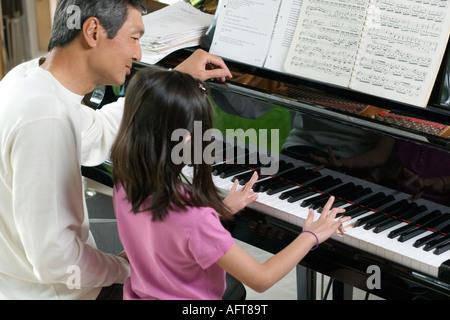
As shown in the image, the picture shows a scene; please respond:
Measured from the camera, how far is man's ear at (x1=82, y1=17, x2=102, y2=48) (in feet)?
6.51

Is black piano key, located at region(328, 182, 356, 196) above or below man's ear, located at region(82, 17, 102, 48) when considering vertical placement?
below

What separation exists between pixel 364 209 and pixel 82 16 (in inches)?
40.5

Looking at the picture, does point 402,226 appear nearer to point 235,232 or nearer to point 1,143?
point 235,232

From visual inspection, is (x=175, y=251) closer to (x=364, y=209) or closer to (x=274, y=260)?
(x=274, y=260)

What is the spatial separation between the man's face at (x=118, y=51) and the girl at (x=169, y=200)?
0.26 meters

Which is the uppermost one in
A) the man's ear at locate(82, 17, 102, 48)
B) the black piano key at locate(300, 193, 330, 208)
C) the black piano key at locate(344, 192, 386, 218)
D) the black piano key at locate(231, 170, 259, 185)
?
the man's ear at locate(82, 17, 102, 48)

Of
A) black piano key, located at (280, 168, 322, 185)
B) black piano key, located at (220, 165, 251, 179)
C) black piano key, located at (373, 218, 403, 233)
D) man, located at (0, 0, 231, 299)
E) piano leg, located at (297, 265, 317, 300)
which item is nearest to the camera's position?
man, located at (0, 0, 231, 299)

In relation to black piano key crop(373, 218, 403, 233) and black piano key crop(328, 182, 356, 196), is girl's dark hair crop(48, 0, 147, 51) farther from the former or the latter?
black piano key crop(373, 218, 403, 233)

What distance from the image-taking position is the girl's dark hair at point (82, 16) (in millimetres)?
1990

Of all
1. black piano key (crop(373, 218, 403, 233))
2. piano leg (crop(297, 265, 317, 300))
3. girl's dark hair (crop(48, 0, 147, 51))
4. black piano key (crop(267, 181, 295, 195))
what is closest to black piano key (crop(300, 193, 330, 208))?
black piano key (crop(267, 181, 295, 195))

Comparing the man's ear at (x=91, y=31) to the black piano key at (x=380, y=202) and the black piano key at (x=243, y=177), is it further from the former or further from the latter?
the black piano key at (x=380, y=202)

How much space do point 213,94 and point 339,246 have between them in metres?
0.75

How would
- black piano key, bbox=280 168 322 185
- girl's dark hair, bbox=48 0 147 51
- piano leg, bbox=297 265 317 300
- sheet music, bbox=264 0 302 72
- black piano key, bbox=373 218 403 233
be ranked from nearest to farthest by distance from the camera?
girl's dark hair, bbox=48 0 147 51 < black piano key, bbox=373 218 403 233 < black piano key, bbox=280 168 322 185 < sheet music, bbox=264 0 302 72 < piano leg, bbox=297 265 317 300
